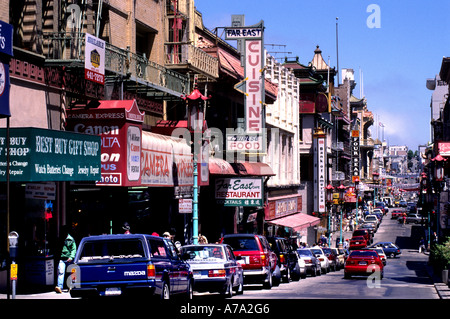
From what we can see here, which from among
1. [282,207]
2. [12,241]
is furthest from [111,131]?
[282,207]

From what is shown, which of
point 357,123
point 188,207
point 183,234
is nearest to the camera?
point 188,207

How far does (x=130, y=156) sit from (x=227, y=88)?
1895 centimetres

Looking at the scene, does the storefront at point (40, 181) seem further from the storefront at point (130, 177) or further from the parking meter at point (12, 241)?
the parking meter at point (12, 241)

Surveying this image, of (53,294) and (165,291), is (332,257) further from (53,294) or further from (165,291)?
(165,291)

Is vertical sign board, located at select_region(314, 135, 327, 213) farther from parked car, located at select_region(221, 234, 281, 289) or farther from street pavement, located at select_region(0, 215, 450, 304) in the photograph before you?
parked car, located at select_region(221, 234, 281, 289)

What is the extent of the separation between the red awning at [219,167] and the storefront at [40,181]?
A: 44.8ft

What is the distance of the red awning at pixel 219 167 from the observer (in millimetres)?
36906

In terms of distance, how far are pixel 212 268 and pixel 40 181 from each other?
Answer: 512 cm

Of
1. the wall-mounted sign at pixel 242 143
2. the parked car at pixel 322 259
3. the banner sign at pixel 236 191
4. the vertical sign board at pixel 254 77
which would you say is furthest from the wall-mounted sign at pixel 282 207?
the banner sign at pixel 236 191

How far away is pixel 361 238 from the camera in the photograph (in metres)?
71.4

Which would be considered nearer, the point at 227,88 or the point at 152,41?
the point at 152,41

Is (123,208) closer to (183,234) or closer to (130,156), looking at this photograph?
(130,156)

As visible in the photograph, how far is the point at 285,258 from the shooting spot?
31500 millimetres

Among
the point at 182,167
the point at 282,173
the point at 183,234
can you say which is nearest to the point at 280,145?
the point at 282,173
